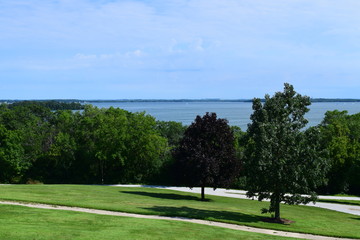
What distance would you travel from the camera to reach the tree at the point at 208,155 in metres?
30.4

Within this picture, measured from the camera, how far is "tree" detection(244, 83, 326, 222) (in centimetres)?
2066

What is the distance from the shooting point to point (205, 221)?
19.5 metres

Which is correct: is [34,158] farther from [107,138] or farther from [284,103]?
[284,103]

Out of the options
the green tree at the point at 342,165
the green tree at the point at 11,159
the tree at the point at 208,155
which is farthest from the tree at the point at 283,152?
the green tree at the point at 11,159

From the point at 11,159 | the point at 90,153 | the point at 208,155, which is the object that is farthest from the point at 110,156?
the point at 208,155

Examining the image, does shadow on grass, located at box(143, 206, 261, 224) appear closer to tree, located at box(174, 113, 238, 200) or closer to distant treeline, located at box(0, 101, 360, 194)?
tree, located at box(174, 113, 238, 200)

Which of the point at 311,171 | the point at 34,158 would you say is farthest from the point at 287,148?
the point at 34,158

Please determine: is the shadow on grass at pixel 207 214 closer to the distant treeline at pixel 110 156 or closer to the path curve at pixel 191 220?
the path curve at pixel 191 220

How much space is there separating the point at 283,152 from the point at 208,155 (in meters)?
10.4

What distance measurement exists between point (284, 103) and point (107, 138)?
91.7 feet

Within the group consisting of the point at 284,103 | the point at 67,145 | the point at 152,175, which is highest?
the point at 284,103

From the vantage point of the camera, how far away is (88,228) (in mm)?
15250

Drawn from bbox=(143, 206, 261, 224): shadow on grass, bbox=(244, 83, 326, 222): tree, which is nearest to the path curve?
bbox=(143, 206, 261, 224): shadow on grass

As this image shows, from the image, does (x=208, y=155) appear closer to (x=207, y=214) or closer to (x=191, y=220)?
(x=207, y=214)
